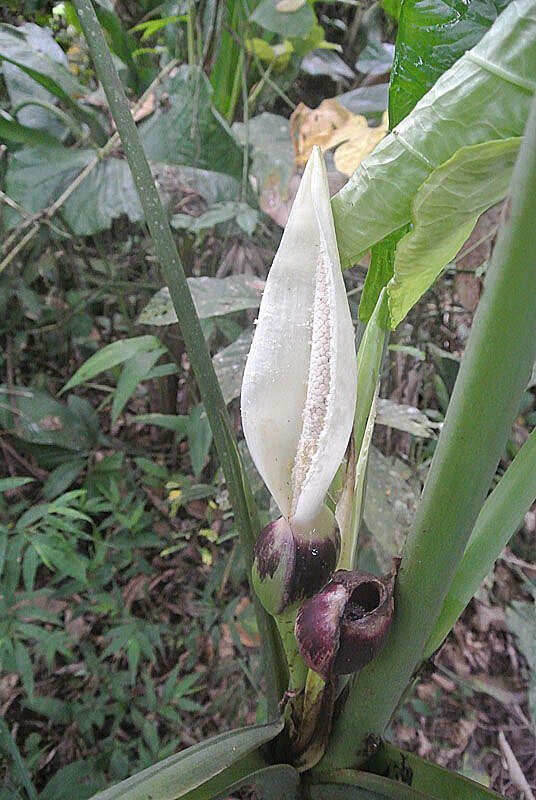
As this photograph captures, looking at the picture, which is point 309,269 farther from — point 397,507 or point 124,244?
point 124,244

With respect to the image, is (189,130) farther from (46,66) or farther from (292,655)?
(292,655)

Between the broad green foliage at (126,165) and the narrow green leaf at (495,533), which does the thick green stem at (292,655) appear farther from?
the broad green foliage at (126,165)

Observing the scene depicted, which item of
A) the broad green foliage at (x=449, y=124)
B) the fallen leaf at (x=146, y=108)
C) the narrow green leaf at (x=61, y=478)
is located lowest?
the narrow green leaf at (x=61, y=478)

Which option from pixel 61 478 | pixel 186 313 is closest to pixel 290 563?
pixel 186 313

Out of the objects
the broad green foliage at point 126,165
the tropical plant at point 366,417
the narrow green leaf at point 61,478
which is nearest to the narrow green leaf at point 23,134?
the broad green foliage at point 126,165

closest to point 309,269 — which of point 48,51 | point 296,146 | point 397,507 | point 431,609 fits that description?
point 431,609

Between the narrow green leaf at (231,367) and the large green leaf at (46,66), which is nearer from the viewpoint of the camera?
the narrow green leaf at (231,367)

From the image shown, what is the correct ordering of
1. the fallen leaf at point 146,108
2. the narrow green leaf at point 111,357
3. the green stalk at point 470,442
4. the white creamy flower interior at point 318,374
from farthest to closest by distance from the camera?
the fallen leaf at point 146,108 < the narrow green leaf at point 111,357 < the white creamy flower interior at point 318,374 < the green stalk at point 470,442
